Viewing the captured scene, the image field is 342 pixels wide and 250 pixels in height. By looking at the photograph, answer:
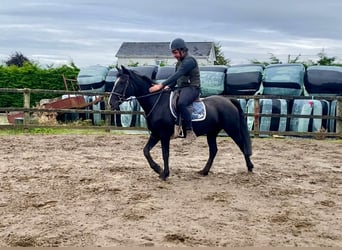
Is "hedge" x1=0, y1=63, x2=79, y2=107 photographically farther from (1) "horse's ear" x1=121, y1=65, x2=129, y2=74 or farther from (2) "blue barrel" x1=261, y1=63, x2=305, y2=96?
(1) "horse's ear" x1=121, y1=65, x2=129, y2=74

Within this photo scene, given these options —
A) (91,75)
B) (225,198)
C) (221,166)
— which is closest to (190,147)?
(221,166)

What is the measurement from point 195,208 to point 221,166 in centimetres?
274

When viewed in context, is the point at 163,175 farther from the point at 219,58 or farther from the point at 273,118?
the point at 219,58

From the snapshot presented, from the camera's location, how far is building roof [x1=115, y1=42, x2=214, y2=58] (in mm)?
40791

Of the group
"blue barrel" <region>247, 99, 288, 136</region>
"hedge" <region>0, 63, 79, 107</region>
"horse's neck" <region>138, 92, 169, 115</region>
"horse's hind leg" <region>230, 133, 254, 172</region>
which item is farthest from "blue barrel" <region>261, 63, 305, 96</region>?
"hedge" <region>0, 63, 79, 107</region>

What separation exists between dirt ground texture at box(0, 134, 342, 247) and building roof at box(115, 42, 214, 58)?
32447 millimetres

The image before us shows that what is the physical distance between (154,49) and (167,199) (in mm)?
38660

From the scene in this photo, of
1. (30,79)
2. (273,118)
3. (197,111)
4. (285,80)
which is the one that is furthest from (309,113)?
(30,79)

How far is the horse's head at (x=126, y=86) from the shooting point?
6.21 metres

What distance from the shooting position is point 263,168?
746 cm

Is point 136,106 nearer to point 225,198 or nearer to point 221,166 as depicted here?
point 221,166

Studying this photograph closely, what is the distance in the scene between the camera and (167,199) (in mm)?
5207

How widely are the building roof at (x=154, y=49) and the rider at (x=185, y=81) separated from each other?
33698mm

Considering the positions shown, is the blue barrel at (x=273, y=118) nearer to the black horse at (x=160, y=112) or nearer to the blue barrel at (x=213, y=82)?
the blue barrel at (x=213, y=82)
